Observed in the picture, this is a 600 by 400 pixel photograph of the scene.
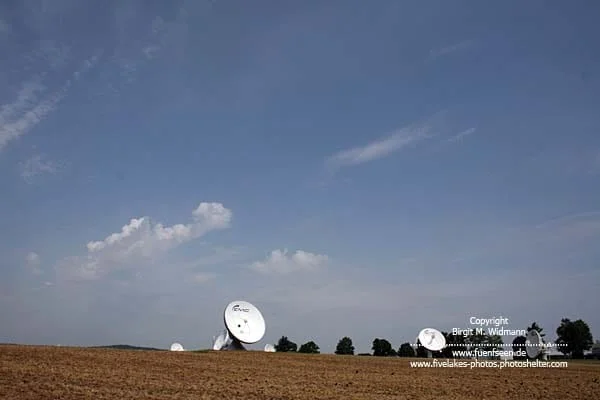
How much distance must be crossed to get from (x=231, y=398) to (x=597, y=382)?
30443 millimetres

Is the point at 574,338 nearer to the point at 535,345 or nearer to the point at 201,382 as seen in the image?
the point at 535,345

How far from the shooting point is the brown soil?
26203 mm

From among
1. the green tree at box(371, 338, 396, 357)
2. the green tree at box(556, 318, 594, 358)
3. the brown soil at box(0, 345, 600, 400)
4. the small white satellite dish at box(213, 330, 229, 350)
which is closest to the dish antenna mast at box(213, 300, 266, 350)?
the small white satellite dish at box(213, 330, 229, 350)

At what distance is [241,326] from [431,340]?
2671 centimetres

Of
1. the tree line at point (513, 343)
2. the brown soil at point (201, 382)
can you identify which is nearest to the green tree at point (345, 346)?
the tree line at point (513, 343)

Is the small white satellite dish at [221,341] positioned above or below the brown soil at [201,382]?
above

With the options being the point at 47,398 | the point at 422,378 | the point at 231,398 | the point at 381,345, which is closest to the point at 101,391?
the point at 47,398

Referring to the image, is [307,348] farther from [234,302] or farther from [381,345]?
[234,302]

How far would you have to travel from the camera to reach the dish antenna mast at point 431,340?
7788 cm

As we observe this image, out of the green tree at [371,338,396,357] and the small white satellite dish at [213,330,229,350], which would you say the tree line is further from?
the small white satellite dish at [213,330,229,350]

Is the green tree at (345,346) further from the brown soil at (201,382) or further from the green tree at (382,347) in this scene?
the brown soil at (201,382)

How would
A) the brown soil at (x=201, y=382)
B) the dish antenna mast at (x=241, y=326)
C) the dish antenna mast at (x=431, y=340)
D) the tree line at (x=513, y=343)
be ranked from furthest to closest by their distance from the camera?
1. the tree line at (x=513, y=343)
2. the dish antenna mast at (x=431, y=340)
3. the dish antenna mast at (x=241, y=326)
4. the brown soil at (x=201, y=382)

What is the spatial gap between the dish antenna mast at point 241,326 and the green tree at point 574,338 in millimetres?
101725

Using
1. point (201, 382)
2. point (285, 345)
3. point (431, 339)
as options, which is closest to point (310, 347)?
point (285, 345)
